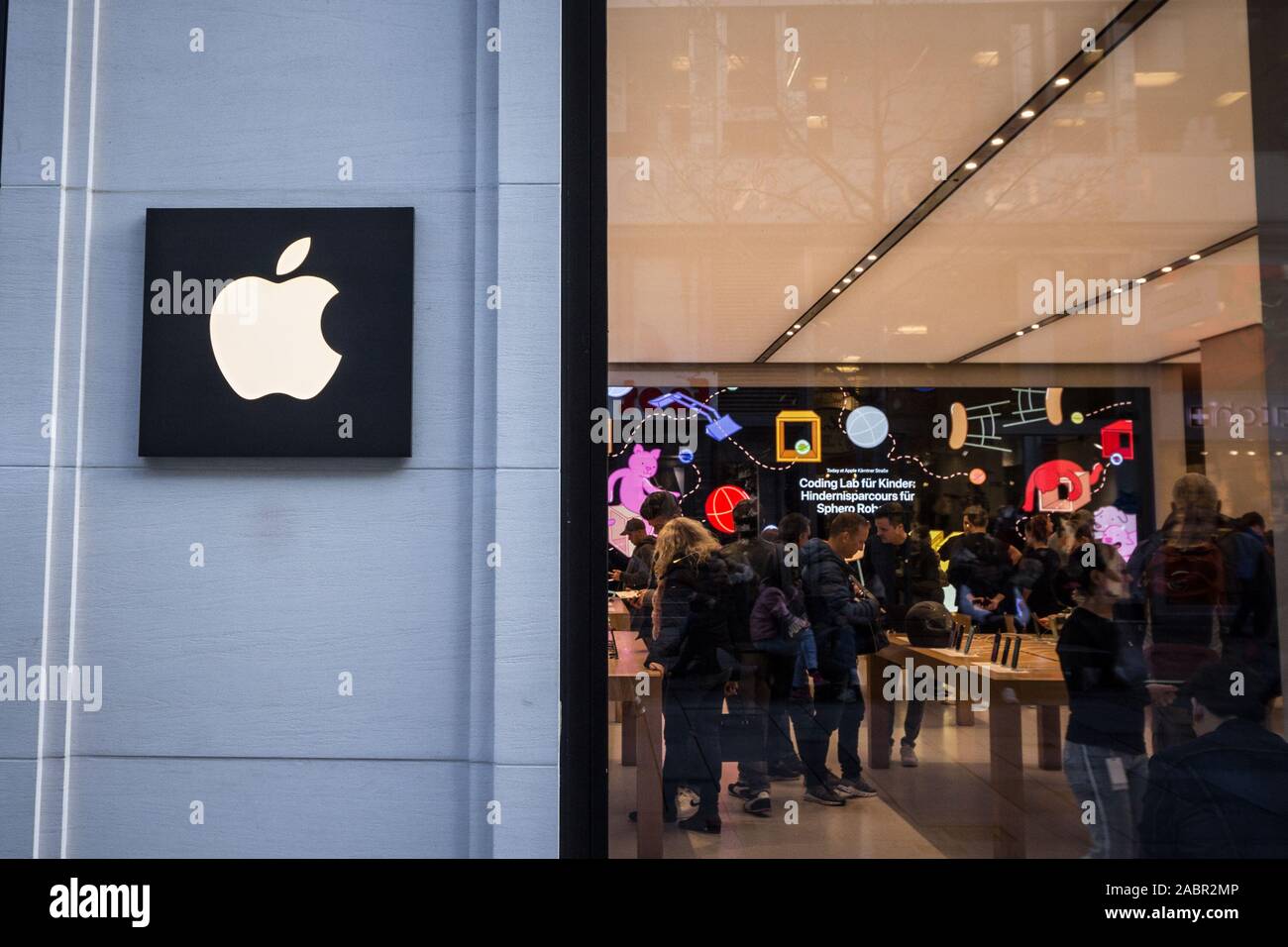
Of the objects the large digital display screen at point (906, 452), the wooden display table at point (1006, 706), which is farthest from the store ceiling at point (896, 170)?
the wooden display table at point (1006, 706)

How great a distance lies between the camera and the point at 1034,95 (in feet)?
12.3

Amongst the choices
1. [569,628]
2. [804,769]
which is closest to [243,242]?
[569,628]

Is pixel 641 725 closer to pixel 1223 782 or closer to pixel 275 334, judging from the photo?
pixel 275 334

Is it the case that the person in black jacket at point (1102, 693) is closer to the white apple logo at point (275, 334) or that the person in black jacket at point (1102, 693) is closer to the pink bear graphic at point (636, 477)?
the pink bear graphic at point (636, 477)

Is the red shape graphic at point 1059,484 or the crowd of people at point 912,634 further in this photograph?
the red shape graphic at point 1059,484

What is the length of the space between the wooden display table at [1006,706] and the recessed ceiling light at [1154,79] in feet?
7.45

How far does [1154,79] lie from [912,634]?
2501 millimetres

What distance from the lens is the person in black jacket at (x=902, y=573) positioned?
9.08ft

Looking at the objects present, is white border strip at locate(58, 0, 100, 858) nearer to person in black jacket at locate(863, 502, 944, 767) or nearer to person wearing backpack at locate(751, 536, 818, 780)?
person wearing backpack at locate(751, 536, 818, 780)

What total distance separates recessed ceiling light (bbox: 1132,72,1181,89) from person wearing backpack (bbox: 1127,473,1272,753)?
1.63m

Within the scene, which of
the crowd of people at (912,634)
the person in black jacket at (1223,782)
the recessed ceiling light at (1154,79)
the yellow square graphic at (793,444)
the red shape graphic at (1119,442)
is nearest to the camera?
the person in black jacket at (1223,782)

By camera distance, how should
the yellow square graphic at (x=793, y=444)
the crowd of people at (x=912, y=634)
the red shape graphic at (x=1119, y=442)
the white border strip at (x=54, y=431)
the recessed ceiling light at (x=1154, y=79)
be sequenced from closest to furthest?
the white border strip at (x=54, y=431)
the crowd of people at (x=912, y=634)
the yellow square graphic at (x=793, y=444)
the red shape graphic at (x=1119, y=442)
the recessed ceiling light at (x=1154, y=79)
